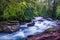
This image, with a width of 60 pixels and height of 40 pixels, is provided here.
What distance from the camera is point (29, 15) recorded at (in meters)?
16.2

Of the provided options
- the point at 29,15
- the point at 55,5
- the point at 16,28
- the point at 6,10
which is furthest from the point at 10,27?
the point at 55,5

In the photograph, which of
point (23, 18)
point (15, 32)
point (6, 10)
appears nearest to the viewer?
point (15, 32)

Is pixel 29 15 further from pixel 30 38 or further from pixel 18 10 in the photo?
pixel 30 38

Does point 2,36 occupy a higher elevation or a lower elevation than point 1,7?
lower

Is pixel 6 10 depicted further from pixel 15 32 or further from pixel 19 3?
pixel 15 32

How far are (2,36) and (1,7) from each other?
173 inches

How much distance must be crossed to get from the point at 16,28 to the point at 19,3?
362 centimetres

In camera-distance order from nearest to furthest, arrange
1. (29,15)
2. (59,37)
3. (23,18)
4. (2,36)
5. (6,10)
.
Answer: (59,37) < (2,36) < (6,10) < (23,18) < (29,15)

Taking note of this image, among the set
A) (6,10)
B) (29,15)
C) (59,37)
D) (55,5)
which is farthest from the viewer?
(55,5)

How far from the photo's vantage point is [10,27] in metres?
11.4

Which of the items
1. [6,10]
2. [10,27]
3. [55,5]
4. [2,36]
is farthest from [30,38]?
[55,5]

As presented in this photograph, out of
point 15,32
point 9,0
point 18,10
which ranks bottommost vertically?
point 15,32

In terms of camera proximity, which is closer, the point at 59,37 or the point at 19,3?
the point at 59,37

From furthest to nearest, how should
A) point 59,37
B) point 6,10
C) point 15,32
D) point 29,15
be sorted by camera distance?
point 29,15, point 6,10, point 15,32, point 59,37
